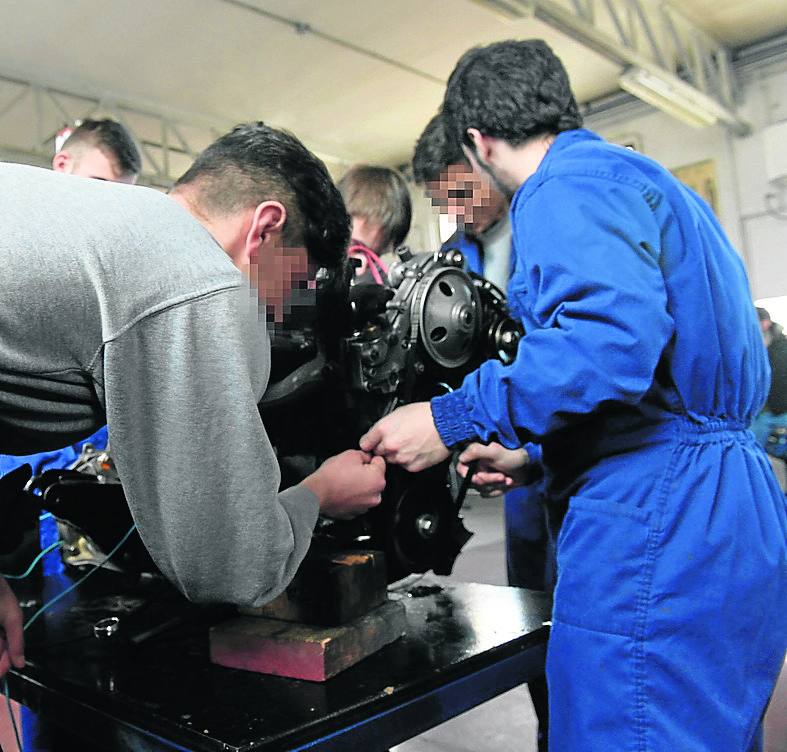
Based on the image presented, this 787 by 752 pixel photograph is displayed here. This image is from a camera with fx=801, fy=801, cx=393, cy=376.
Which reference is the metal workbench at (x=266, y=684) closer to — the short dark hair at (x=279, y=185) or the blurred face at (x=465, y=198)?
the short dark hair at (x=279, y=185)

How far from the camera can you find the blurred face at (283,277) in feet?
3.10

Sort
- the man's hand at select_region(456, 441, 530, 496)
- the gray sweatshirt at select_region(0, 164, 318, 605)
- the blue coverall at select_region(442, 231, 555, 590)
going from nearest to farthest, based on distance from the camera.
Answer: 1. the gray sweatshirt at select_region(0, 164, 318, 605)
2. the man's hand at select_region(456, 441, 530, 496)
3. the blue coverall at select_region(442, 231, 555, 590)

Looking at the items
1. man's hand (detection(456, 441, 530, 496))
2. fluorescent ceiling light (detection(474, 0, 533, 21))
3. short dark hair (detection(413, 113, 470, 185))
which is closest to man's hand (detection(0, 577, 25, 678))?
man's hand (detection(456, 441, 530, 496))

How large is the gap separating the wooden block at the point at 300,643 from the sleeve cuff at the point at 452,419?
237mm

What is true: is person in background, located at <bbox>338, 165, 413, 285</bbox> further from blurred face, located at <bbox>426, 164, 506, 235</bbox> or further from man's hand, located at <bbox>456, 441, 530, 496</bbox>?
man's hand, located at <bbox>456, 441, 530, 496</bbox>

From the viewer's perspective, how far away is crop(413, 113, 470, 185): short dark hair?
1.35 m

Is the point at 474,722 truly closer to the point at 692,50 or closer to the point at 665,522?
the point at 665,522

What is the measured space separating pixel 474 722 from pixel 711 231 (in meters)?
1.75

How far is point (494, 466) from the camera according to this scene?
1326 millimetres

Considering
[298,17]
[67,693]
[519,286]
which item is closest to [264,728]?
[67,693]

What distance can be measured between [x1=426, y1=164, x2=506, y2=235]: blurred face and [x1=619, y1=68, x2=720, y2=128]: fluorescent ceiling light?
3.72 meters

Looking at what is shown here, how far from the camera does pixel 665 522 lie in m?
0.96

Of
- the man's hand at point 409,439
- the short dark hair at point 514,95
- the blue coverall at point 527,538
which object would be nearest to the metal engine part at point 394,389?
the man's hand at point 409,439

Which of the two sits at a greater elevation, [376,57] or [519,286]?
[376,57]
